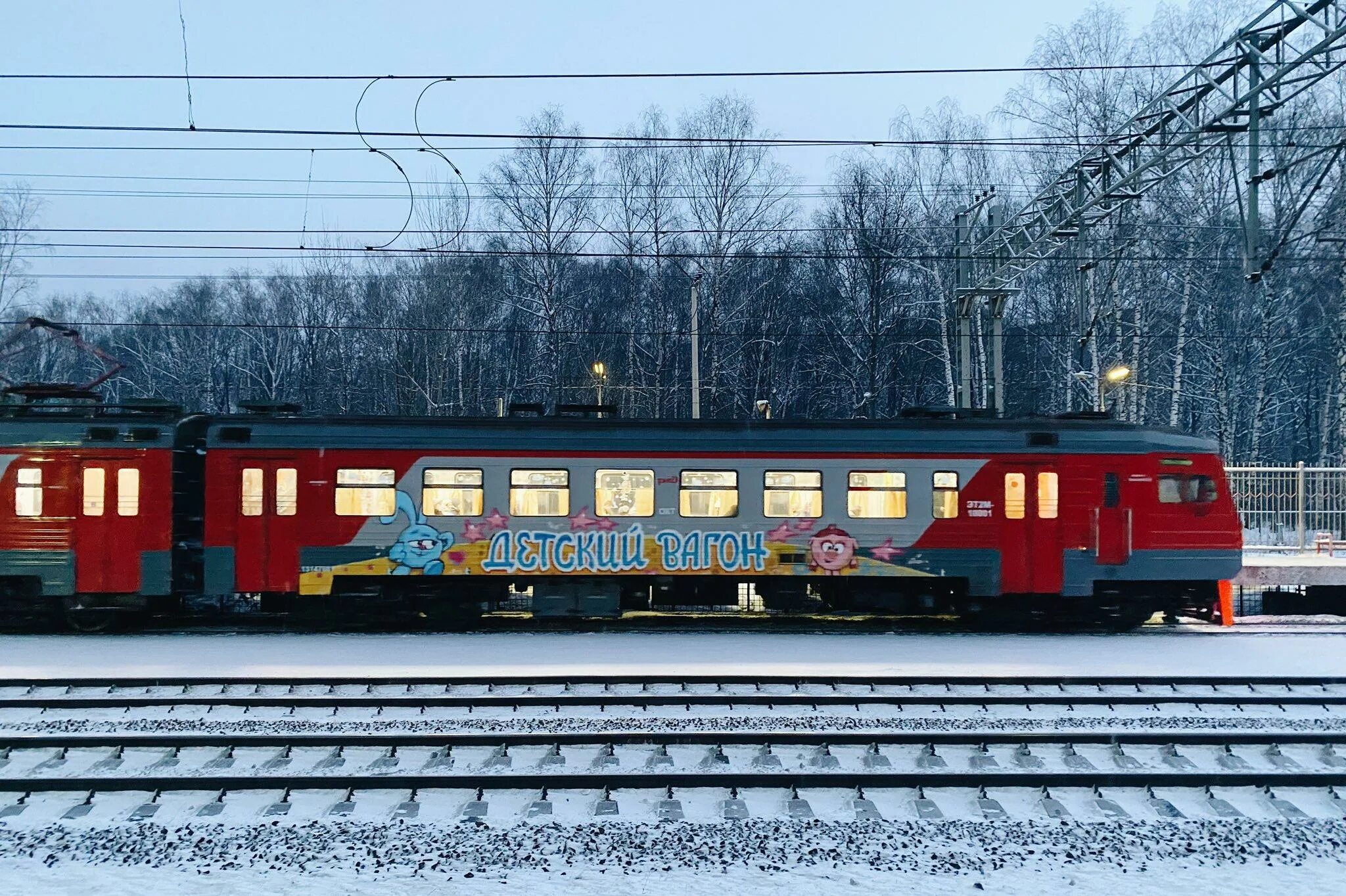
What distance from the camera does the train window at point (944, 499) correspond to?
49.2 ft

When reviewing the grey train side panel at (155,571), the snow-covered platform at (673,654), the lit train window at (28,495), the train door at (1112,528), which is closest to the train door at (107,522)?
the grey train side panel at (155,571)

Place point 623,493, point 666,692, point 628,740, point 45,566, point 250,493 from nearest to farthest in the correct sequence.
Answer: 1. point 628,740
2. point 666,692
3. point 45,566
4. point 250,493
5. point 623,493

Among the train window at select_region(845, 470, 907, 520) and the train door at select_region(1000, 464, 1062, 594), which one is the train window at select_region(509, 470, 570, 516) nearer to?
the train window at select_region(845, 470, 907, 520)

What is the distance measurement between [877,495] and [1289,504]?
1180 centimetres

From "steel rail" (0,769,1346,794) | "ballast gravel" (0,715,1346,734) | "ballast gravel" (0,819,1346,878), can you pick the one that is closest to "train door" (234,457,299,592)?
"ballast gravel" (0,715,1346,734)

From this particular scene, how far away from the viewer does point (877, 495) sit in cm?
1498

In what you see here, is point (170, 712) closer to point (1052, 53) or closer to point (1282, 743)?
point (1282, 743)

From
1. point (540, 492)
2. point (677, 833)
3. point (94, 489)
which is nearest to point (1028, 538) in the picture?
point (540, 492)

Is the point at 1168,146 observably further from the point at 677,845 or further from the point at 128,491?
the point at 128,491

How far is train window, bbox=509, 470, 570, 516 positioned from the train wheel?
6240 millimetres

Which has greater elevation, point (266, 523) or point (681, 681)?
point (266, 523)

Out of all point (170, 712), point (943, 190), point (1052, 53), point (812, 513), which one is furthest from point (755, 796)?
point (943, 190)

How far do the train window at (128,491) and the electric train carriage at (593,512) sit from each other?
0.09 feet

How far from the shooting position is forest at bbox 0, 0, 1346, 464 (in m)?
27.9
